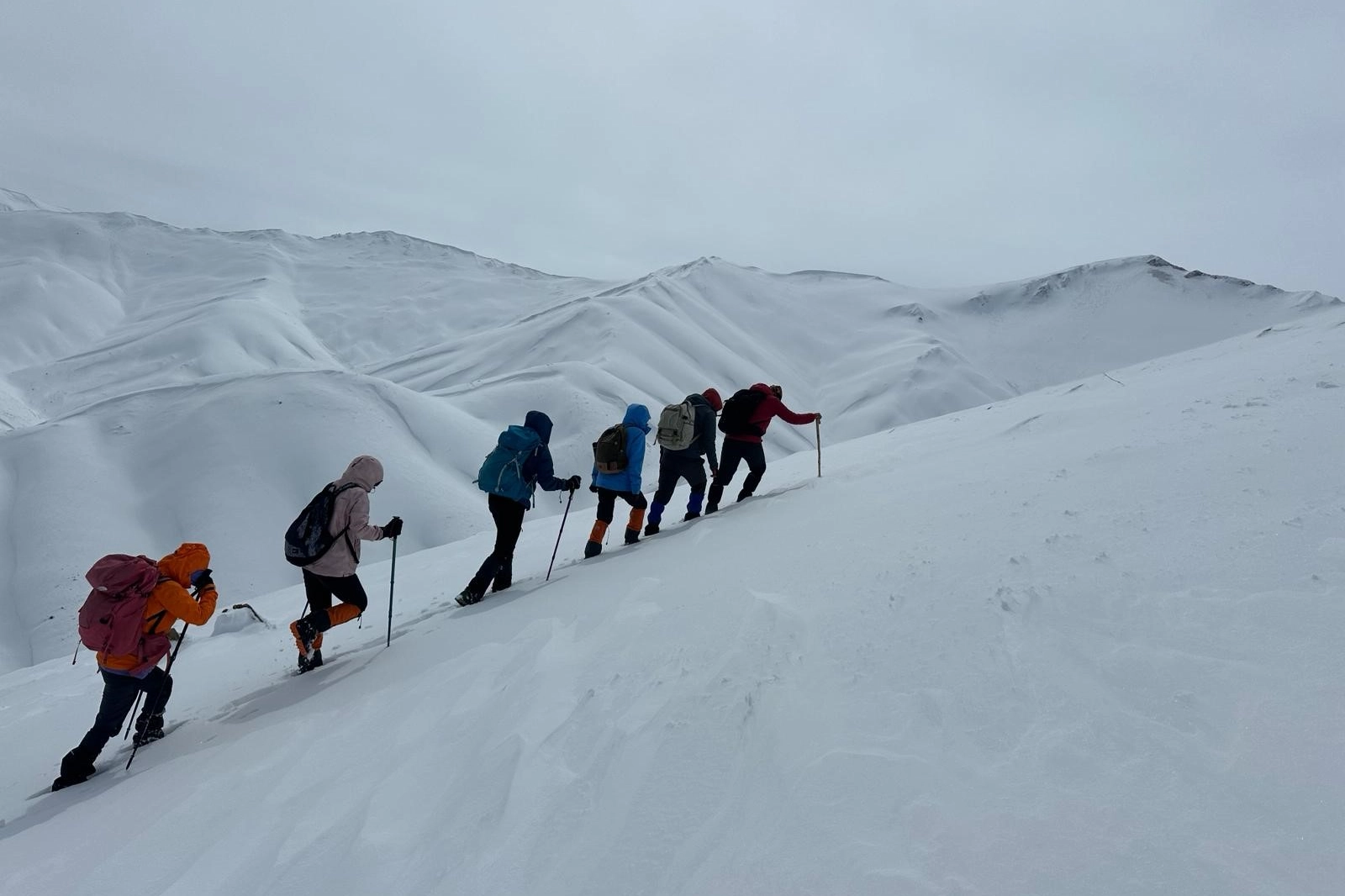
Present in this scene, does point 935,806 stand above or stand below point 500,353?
below

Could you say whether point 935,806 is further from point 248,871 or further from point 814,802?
point 248,871

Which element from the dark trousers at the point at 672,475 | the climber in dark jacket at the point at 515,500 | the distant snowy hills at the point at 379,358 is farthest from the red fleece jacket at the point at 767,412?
the distant snowy hills at the point at 379,358

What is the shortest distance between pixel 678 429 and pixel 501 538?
2431mm

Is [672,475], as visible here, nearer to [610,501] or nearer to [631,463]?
[631,463]

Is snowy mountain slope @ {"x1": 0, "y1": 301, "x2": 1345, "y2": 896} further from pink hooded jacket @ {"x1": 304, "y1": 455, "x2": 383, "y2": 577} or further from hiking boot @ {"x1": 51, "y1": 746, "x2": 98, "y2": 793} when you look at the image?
pink hooded jacket @ {"x1": 304, "y1": 455, "x2": 383, "y2": 577}

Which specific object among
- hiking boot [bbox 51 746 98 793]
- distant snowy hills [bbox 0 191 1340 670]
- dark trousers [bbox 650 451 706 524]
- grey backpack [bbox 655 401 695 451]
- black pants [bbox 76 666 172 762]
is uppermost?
distant snowy hills [bbox 0 191 1340 670]

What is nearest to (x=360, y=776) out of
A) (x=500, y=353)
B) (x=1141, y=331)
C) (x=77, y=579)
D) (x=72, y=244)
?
(x=77, y=579)

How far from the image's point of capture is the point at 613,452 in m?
7.86

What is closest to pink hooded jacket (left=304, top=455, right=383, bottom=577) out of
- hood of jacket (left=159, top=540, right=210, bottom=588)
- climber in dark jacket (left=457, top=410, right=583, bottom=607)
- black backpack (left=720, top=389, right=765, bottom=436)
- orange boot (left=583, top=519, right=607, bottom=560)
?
hood of jacket (left=159, top=540, right=210, bottom=588)

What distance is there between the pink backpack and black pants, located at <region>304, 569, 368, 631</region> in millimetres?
1162

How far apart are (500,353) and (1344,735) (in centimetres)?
5330

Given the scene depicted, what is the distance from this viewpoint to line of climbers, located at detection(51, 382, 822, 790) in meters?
5.04

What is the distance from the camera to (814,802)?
8.35 ft

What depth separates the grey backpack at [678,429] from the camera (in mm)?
8250
